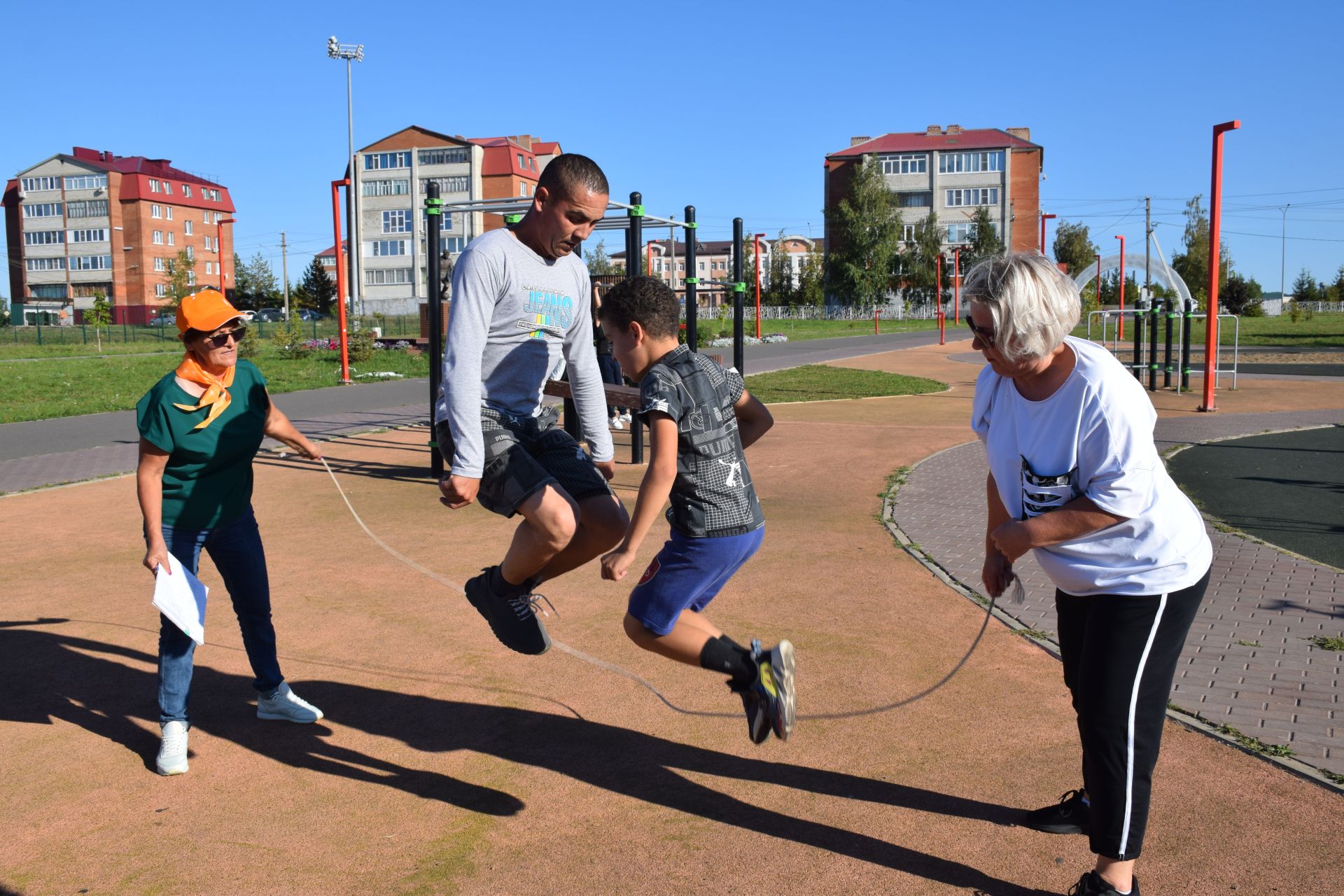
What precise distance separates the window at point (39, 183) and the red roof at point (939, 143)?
226 feet

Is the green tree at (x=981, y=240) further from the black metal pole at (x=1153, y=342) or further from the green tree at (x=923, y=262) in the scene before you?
the black metal pole at (x=1153, y=342)

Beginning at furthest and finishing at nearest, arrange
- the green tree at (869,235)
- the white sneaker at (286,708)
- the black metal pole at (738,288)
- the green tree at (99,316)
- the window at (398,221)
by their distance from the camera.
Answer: the window at (398,221)
the green tree at (869,235)
the green tree at (99,316)
the black metal pole at (738,288)
the white sneaker at (286,708)

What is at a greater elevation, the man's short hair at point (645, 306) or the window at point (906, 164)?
the window at point (906, 164)

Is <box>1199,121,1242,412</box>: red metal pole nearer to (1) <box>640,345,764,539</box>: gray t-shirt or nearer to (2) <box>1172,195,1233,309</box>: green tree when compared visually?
(1) <box>640,345,764,539</box>: gray t-shirt

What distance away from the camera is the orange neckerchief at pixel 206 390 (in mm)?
4121

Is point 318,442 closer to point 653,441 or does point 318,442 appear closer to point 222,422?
point 222,422

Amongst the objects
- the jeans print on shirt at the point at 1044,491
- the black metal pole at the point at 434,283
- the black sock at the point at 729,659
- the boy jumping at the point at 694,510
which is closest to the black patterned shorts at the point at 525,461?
the boy jumping at the point at 694,510

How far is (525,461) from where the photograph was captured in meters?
4.04

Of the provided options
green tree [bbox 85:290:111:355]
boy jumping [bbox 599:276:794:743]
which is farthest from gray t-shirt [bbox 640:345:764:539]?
green tree [bbox 85:290:111:355]

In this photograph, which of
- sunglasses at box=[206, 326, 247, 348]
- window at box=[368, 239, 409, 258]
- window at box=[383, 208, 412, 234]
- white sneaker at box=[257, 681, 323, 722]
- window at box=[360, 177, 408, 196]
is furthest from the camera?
window at box=[368, 239, 409, 258]

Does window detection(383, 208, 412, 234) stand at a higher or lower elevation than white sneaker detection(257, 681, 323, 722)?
higher

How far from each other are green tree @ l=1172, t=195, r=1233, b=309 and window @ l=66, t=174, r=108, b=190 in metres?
87.0

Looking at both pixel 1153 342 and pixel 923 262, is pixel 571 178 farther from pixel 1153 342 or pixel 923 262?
pixel 923 262

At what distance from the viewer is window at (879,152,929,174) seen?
96.0 meters
